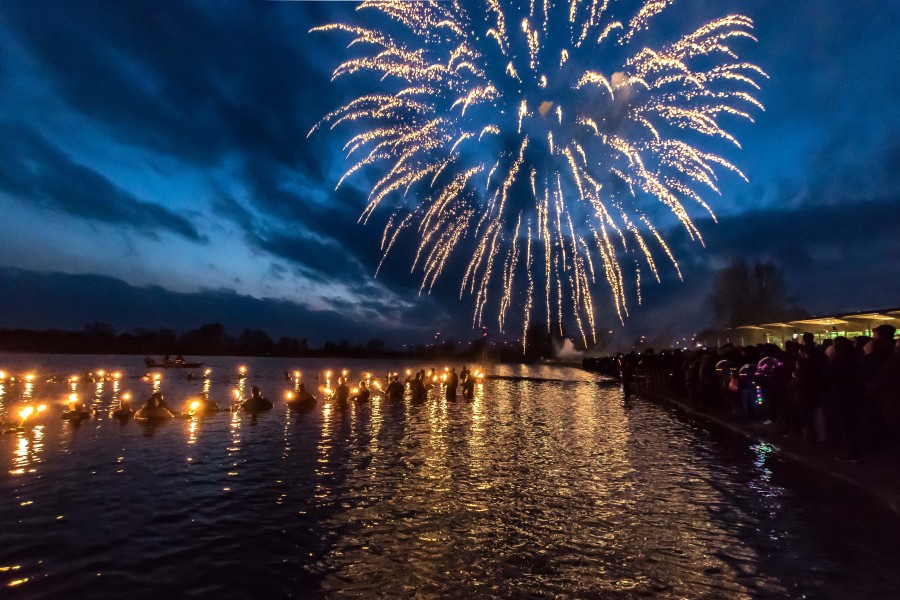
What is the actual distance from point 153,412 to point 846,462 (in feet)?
81.0

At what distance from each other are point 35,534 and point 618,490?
10.0 metres

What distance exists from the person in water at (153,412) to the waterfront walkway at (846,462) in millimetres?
22578

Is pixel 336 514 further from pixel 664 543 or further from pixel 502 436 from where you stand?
pixel 502 436

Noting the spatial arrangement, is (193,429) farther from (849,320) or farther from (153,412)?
(849,320)

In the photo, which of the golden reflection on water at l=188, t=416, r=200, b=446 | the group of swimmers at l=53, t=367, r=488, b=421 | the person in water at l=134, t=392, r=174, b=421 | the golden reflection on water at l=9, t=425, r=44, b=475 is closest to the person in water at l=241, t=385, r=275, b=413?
the group of swimmers at l=53, t=367, r=488, b=421

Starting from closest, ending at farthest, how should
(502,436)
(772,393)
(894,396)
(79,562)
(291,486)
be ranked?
(79,562) → (894,396) → (291,486) → (772,393) → (502,436)

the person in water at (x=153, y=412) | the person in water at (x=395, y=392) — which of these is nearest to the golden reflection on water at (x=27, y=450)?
the person in water at (x=153, y=412)

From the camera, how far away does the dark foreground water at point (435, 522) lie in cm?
689

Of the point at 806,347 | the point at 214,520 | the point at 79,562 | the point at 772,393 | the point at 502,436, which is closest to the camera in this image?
the point at 79,562

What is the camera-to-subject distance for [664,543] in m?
8.09

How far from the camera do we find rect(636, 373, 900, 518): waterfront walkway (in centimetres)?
987

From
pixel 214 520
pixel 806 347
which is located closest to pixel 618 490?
pixel 806 347

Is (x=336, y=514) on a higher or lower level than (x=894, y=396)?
lower

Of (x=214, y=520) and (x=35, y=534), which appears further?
(x=214, y=520)
